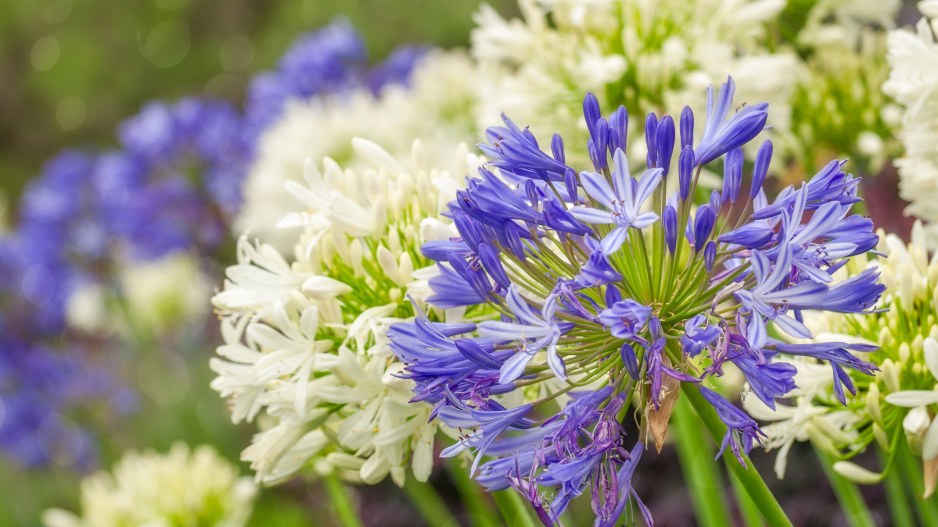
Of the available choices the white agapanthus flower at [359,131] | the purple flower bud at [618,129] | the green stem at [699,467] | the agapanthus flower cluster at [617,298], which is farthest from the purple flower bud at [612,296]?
the white agapanthus flower at [359,131]

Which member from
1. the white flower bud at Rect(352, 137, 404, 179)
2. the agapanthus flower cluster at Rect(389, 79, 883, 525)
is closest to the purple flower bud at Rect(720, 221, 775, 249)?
the agapanthus flower cluster at Rect(389, 79, 883, 525)

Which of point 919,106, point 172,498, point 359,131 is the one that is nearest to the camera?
point 919,106

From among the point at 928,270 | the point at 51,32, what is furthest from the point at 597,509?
the point at 51,32

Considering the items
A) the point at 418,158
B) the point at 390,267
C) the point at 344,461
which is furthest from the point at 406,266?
the point at 344,461

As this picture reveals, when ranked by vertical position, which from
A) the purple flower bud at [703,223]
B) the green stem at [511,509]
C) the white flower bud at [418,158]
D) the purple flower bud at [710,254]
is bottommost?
the green stem at [511,509]

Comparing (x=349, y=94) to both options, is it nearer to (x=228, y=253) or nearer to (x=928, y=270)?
(x=228, y=253)

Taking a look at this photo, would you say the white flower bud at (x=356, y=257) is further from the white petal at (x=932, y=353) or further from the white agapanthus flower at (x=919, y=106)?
the white agapanthus flower at (x=919, y=106)

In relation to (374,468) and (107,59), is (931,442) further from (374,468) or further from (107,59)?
(107,59)
